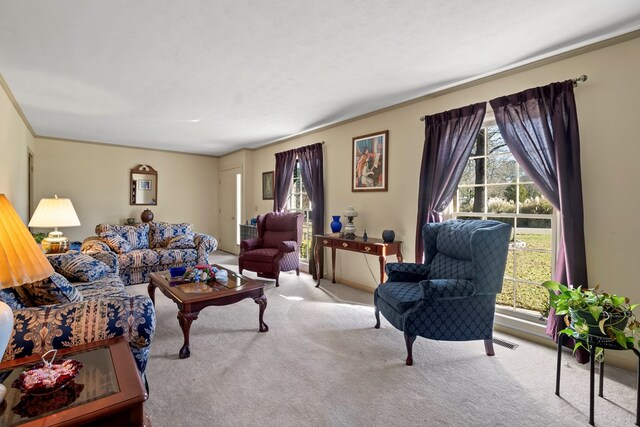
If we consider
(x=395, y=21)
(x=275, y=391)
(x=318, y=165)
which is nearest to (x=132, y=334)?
(x=275, y=391)

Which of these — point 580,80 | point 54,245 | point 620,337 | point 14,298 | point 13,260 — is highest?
point 580,80

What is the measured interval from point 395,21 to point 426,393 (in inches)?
97.4

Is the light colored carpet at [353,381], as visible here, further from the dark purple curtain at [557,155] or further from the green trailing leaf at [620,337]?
the dark purple curtain at [557,155]

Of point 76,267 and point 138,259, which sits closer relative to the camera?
point 76,267

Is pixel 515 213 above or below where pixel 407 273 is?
above

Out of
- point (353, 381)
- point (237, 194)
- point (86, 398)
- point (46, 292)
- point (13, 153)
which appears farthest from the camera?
point (237, 194)

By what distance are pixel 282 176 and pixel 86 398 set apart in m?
4.85

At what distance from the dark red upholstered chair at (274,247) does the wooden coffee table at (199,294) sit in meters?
1.31

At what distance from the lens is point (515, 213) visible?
2.97 metres

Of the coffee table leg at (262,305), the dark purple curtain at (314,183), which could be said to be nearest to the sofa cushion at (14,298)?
the coffee table leg at (262,305)

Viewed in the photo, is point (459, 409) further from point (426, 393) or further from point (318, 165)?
point (318, 165)

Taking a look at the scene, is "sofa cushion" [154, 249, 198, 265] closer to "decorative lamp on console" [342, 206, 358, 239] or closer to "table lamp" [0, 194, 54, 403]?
"decorative lamp on console" [342, 206, 358, 239]

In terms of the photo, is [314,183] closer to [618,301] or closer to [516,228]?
[516,228]

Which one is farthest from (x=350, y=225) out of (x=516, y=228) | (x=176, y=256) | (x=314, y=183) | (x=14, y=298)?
(x=14, y=298)
